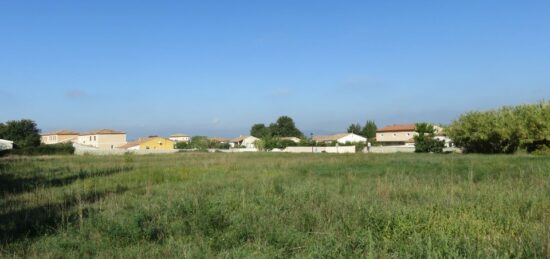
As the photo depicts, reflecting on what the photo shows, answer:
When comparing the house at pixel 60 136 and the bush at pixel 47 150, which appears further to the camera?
the house at pixel 60 136

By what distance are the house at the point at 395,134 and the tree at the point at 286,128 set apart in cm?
2938

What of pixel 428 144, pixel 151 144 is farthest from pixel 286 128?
pixel 428 144

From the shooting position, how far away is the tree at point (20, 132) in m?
78.9

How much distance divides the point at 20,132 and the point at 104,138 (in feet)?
128

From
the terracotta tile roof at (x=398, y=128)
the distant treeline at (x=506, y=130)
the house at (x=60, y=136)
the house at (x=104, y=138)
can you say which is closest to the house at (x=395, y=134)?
the terracotta tile roof at (x=398, y=128)

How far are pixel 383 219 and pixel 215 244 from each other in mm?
2317

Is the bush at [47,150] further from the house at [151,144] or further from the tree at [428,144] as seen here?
the house at [151,144]

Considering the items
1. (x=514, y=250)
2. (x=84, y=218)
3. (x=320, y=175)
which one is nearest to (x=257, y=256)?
(x=514, y=250)

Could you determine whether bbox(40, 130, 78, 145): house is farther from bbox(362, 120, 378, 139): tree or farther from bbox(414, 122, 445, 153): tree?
bbox(414, 122, 445, 153): tree

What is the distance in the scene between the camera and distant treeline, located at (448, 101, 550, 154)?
35.9m

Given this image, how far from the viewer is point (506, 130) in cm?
3734

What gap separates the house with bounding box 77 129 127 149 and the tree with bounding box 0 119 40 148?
115 feet


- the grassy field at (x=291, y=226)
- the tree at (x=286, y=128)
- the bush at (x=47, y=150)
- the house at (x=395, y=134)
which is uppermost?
the tree at (x=286, y=128)

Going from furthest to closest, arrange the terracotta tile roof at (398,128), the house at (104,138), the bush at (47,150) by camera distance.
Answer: the house at (104,138)
the terracotta tile roof at (398,128)
the bush at (47,150)
